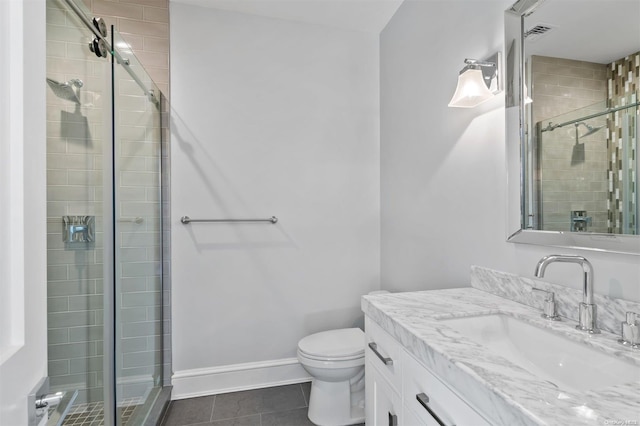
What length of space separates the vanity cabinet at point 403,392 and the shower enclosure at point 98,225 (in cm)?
78

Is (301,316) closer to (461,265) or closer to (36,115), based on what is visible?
(461,265)

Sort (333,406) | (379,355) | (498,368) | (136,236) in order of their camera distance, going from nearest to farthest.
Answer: (498,368), (379,355), (136,236), (333,406)

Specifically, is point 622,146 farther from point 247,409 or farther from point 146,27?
point 146,27

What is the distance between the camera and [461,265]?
1465mm

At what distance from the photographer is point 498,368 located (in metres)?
0.66

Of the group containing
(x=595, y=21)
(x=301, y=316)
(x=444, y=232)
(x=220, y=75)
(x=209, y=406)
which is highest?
(x=220, y=75)

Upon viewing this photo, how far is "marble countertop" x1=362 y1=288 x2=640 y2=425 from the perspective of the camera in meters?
0.52

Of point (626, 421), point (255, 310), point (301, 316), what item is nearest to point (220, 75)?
point (255, 310)

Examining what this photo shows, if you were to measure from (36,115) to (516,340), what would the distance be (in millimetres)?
1282

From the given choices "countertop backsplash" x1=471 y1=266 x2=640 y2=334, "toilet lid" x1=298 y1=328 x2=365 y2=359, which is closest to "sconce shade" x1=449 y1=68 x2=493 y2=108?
"countertop backsplash" x1=471 y1=266 x2=640 y2=334

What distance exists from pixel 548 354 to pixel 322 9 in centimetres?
215

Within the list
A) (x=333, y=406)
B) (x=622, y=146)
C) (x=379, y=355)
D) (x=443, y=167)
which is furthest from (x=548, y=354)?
(x=333, y=406)

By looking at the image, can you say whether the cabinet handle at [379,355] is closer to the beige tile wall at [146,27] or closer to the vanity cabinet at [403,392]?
the vanity cabinet at [403,392]

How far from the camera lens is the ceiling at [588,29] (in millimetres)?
841
